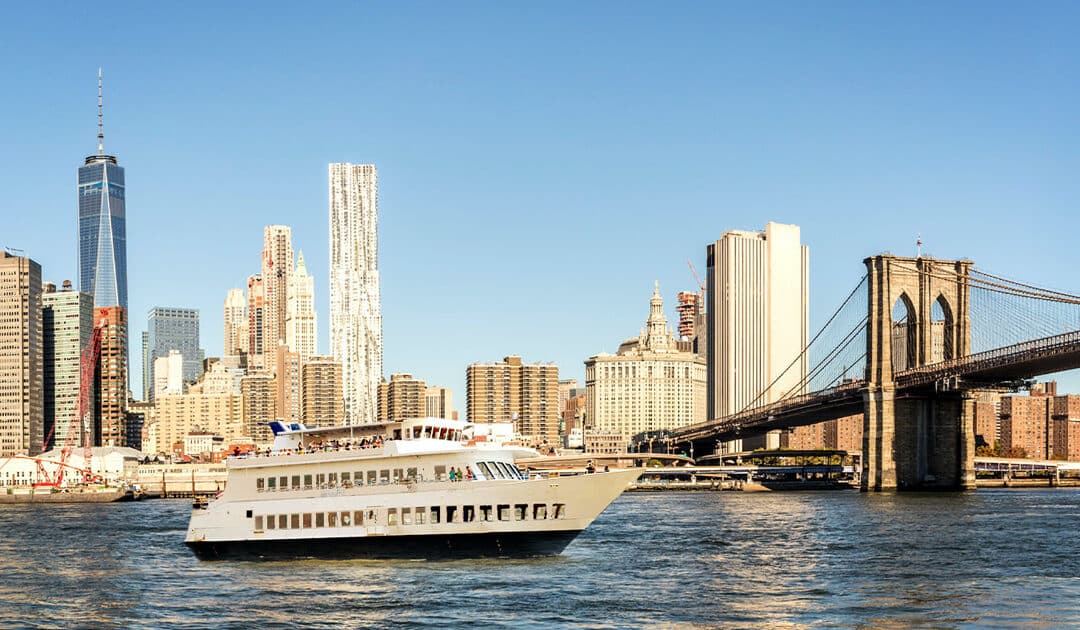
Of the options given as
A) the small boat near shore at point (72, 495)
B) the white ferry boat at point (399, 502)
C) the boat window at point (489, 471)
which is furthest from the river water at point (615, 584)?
the small boat near shore at point (72, 495)

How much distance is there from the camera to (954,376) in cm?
10862

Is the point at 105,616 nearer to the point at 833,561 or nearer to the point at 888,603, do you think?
the point at 888,603

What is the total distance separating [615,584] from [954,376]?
72.5 metres

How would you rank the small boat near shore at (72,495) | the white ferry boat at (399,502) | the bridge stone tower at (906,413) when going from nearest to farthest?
the white ferry boat at (399,502)
the bridge stone tower at (906,413)
the small boat near shore at (72,495)

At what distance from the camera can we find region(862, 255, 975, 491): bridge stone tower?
376ft

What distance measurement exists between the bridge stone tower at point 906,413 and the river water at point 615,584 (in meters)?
47.7

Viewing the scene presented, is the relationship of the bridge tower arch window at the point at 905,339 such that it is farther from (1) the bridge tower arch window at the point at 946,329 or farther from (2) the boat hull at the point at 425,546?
(2) the boat hull at the point at 425,546

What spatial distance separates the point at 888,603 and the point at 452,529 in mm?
14513

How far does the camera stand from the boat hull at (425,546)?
4609cm

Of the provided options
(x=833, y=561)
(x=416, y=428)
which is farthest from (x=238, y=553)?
(x=833, y=561)

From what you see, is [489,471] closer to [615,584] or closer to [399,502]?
[399,502]

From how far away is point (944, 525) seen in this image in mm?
69312

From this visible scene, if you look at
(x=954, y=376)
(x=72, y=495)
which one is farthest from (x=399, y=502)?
(x=72, y=495)

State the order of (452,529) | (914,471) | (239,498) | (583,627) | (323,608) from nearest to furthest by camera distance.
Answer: (583,627)
(323,608)
(452,529)
(239,498)
(914,471)
